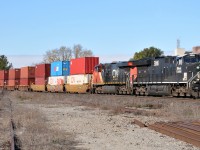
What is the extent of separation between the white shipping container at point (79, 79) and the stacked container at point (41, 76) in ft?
27.3

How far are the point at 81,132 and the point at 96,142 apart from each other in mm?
2024

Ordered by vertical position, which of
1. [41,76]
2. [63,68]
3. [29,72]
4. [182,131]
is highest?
[63,68]

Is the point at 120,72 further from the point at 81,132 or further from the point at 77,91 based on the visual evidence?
the point at 81,132

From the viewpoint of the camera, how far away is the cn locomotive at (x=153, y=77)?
1003 inches

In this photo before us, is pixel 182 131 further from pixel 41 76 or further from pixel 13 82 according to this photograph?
pixel 13 82

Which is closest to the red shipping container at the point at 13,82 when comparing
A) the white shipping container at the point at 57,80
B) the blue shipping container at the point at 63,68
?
the white shipping container at the point at 57,80

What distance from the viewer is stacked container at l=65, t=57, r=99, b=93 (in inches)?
1631

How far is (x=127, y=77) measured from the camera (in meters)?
33.4

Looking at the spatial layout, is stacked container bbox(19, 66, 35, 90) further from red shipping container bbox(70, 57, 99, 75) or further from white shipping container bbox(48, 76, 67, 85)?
red shipping container bbox(70, 57, 99, 75)

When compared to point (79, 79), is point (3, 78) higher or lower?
higher

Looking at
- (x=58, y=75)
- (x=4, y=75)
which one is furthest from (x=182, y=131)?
(x=4, y=75)

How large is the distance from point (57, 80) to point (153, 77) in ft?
72.6

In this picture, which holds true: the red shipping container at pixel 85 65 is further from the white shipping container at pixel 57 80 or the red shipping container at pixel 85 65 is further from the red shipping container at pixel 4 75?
the red shipping container at pixel 4 75

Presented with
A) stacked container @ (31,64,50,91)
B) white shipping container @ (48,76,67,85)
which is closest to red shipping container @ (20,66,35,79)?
stacked container @ (31,64,50,91)
